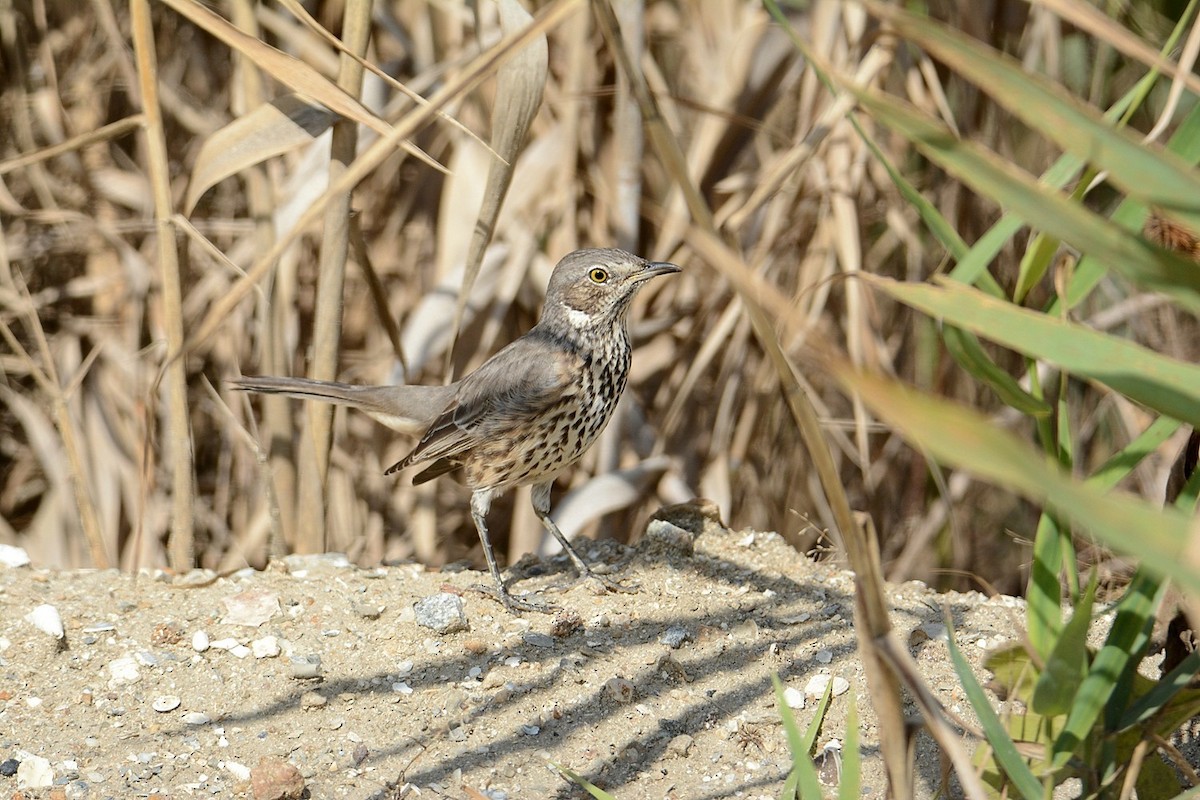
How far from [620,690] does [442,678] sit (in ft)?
1.45

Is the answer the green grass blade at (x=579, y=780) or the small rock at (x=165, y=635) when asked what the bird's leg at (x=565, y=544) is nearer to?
the green grass blade at (x=579, y=780)

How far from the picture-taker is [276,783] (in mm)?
2457

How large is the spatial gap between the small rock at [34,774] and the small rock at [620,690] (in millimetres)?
1215

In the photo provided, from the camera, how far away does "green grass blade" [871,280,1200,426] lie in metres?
1.60

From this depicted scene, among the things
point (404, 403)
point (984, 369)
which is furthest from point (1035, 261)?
point (404, 403)

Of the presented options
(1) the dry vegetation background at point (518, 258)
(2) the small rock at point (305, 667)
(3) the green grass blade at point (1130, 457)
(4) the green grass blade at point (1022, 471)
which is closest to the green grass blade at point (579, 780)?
(2) the small rock at point (305, 667)

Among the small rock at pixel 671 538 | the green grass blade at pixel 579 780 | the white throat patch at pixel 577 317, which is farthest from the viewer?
the white throat patch at pixel 577 317

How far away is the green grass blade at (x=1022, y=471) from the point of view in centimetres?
122

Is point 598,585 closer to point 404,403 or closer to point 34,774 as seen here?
point 404,403

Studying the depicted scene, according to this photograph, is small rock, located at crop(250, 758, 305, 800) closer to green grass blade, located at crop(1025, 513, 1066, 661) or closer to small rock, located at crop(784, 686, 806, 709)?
small rock, located at crop(784, 686, 806, 709)

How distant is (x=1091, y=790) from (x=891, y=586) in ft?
4.19

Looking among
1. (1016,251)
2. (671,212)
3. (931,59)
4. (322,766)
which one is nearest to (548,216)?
(671,212)

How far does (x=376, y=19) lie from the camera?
475 centimetres

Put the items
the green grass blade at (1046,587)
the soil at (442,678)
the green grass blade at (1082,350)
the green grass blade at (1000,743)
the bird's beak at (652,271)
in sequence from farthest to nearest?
1. the bird's beak at (652,271)
2. the soil at (442,678)
3. the green grass blade at (1046,587)
4. the green grass blade at (1000,743)
5. the green grass blade at (1082,350)
